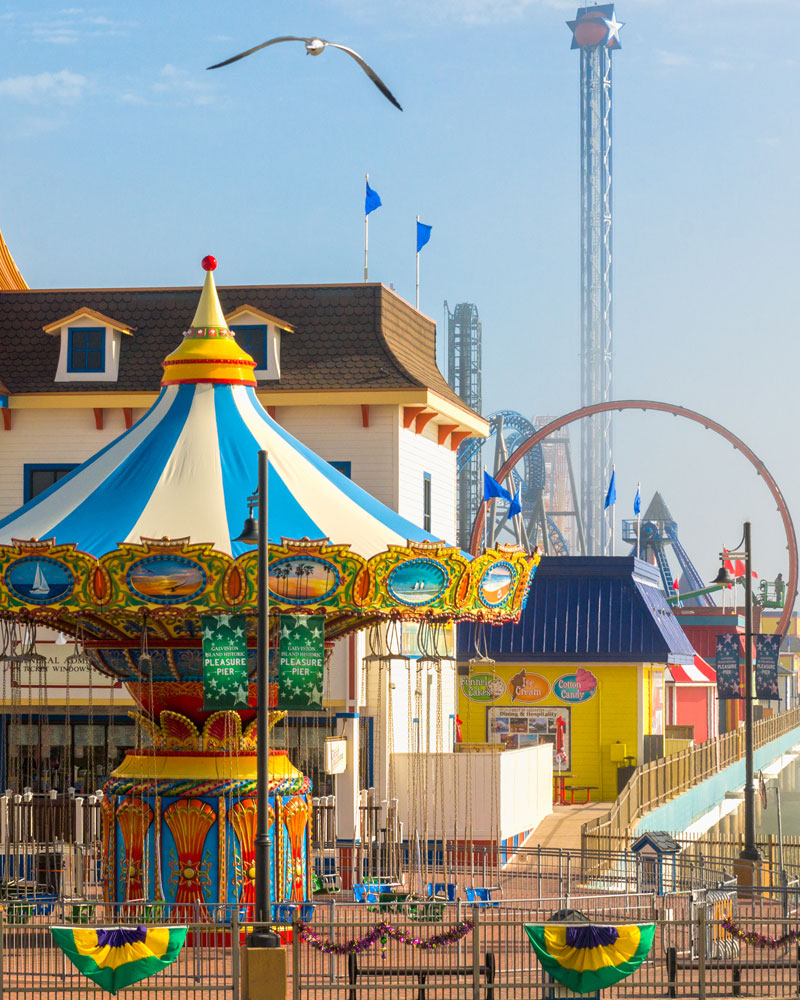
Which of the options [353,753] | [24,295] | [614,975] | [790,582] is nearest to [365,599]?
[614,975]

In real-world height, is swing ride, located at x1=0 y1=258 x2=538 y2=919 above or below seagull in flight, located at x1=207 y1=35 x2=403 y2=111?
below

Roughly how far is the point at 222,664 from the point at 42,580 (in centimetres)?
232

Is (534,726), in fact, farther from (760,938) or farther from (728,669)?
(760,938)

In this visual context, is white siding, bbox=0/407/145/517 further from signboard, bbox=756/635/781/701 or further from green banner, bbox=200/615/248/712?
signboard, bbox=756/635/781/701

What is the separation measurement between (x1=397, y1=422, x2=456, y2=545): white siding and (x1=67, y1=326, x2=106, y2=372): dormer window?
597 centimetres

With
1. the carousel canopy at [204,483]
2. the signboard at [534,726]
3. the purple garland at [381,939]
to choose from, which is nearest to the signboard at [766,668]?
the signboard at [534,726]

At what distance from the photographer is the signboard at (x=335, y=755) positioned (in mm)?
29875

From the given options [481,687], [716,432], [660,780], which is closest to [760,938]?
[660,780]

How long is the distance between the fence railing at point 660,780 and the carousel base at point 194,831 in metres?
8.73

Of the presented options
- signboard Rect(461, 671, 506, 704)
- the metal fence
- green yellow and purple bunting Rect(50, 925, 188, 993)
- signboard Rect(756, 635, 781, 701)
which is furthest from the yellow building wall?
green yellow and purple bunting Rect(50, 925, 188, 993)

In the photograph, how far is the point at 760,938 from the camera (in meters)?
19.0

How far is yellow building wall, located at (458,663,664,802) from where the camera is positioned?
44312mm

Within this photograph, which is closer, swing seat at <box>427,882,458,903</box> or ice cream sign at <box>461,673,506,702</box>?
swing seat at <box>427,882,458,903</box>

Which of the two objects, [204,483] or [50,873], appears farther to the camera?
[50,873]
